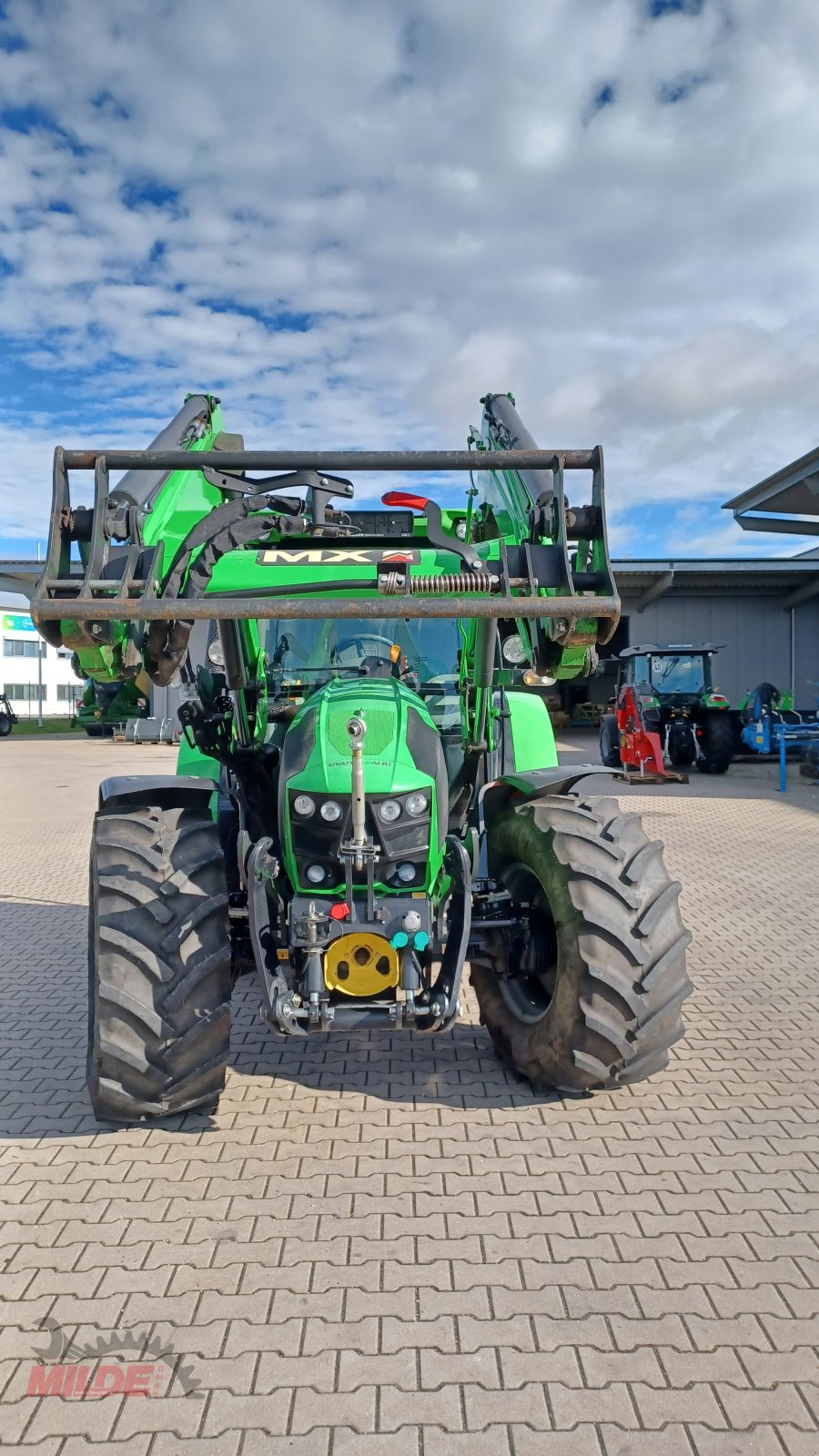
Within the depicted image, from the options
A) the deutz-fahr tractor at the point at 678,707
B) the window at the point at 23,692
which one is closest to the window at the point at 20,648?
the window at the point at 23,692

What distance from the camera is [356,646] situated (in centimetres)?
464

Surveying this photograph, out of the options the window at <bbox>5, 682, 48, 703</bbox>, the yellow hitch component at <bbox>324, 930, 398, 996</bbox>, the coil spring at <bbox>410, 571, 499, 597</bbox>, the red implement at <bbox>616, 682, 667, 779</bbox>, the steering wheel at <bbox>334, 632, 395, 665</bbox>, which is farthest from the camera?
the window at <bbox>5, 682, 48, 703</bbox>

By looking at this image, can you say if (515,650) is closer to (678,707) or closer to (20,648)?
(678,707)

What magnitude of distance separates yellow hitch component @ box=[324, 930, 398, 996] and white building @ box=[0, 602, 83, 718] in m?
40.6

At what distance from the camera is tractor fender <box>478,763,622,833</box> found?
13.7 feet

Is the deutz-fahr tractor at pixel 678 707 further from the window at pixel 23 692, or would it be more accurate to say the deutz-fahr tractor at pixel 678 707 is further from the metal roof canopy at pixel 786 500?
the window at pixel 23 692

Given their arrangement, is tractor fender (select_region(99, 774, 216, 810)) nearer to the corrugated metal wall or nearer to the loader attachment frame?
the loader attachment frame

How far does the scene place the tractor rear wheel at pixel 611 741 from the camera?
19875 mm

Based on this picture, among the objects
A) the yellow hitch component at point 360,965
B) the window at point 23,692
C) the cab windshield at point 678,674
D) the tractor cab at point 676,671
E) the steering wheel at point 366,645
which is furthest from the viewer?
the window at point 23,692

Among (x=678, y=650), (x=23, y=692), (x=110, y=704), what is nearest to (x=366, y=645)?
(x=110, y=704)

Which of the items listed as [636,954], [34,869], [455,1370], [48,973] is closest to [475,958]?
[636,954]

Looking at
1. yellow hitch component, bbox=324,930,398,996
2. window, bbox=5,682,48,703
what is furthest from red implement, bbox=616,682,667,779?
window, bbox=5,682,48,703

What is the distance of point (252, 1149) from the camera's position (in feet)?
11.7

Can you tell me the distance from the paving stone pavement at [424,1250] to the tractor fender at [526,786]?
109cm
